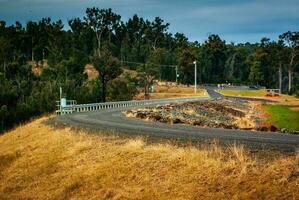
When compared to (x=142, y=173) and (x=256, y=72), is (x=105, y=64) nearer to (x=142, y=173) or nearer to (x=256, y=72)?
(x=142, y=173)

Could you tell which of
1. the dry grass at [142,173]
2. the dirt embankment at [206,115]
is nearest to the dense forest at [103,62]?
the dirt embankment at [206,115]

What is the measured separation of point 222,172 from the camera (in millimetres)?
14453

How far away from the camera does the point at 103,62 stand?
246ft

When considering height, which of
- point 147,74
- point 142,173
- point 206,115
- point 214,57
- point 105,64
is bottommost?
point 206,115

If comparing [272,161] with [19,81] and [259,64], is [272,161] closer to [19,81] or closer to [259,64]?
[19,81]

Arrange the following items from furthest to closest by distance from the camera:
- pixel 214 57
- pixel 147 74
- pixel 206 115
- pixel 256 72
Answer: pixel 214 57, pixel 256 72, pixel 147 74, pixel 206 115

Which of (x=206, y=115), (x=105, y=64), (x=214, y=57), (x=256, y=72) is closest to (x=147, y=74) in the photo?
(x=105, y=64)

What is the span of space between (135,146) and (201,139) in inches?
160

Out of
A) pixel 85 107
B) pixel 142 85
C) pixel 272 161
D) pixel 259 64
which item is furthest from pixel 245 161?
pixel 259 64

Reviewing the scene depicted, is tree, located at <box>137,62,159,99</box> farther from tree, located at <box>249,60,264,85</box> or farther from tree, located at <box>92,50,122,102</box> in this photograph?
tree, located at <box>249,60,264,85</box>

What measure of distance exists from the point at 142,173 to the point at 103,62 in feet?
196

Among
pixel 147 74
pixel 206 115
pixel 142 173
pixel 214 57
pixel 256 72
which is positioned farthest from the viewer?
pixel 214 57

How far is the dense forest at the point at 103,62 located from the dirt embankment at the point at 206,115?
59.3 ft

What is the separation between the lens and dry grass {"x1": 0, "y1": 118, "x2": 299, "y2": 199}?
44.0 ft
